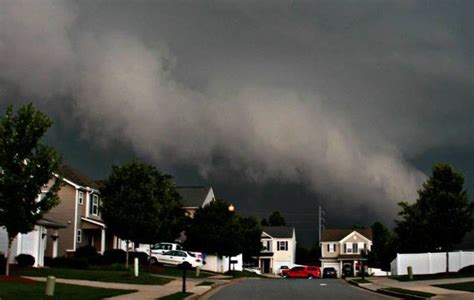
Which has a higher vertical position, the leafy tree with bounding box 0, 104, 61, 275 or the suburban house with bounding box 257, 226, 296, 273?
the leafy tree with bounding box 0, 104, 61, 275

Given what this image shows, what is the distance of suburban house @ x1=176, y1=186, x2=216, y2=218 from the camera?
3338 inches

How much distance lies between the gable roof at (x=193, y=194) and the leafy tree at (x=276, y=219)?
215 ft

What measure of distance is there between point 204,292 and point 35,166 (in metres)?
11.1

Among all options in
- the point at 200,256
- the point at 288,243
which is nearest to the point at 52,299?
the point at 200,256

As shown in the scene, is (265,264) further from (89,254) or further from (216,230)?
(89,254)

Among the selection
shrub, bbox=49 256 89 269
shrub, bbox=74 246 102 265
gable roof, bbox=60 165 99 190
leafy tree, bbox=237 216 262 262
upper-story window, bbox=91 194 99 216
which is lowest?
shrub, bbox=49 256 89 269

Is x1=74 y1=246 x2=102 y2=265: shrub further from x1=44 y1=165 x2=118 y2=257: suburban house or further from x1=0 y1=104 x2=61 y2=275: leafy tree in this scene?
x1=0 y1=104 x2=61 y2=275: leafy tree

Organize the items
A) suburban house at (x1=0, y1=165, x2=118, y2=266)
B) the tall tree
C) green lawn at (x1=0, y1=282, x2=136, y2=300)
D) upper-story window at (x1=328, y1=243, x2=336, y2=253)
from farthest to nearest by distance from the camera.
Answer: upper-story window at (x1=328, y1=243, x2=336, y2=253) → the tall tree → suburban house at (x1=0, y1=165, x2=118, y2=266) → green lawn at (x1=0, y1=282, x2=136, y2=300)

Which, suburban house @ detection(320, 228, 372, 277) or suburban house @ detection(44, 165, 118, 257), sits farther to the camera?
suburban house @ detection(320, 228, 372, 277)

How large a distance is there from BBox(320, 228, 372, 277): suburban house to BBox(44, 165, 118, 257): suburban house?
2471 inches

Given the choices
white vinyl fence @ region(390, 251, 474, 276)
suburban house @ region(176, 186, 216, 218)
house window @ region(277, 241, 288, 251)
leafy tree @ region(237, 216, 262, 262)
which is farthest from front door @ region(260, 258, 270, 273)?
white vinyl fence @ region(390, 251, 474, 276)

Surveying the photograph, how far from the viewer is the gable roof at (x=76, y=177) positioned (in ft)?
200

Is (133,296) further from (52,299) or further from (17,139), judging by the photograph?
(17,139)

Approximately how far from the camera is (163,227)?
179ft
